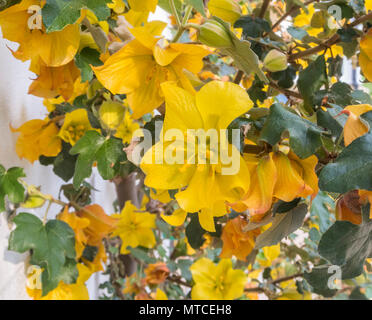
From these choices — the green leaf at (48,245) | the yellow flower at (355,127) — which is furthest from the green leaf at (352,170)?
the green leaf at (48,245)

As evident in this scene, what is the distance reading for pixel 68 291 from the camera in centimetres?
49

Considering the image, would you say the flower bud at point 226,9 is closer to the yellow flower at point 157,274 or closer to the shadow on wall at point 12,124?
the shadow on wall at point 12,124

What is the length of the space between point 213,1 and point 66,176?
308mm

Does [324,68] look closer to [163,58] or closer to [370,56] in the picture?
[370,56]

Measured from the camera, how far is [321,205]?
0.45m

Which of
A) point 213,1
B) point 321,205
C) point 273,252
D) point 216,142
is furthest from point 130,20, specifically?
point 273,252

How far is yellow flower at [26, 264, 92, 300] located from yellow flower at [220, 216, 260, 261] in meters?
0.20

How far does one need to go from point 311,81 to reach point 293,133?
174mm

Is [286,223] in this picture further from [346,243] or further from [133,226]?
[133,226]

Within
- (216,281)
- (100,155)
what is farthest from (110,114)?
(216,281)

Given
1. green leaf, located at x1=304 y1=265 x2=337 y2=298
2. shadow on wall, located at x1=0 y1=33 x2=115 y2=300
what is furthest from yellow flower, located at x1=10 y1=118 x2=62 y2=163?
green leaf, located at x1=304 y1=265 x2=337 y2=298

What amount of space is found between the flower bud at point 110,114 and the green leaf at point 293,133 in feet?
0.69

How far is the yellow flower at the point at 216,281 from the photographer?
60 cm
